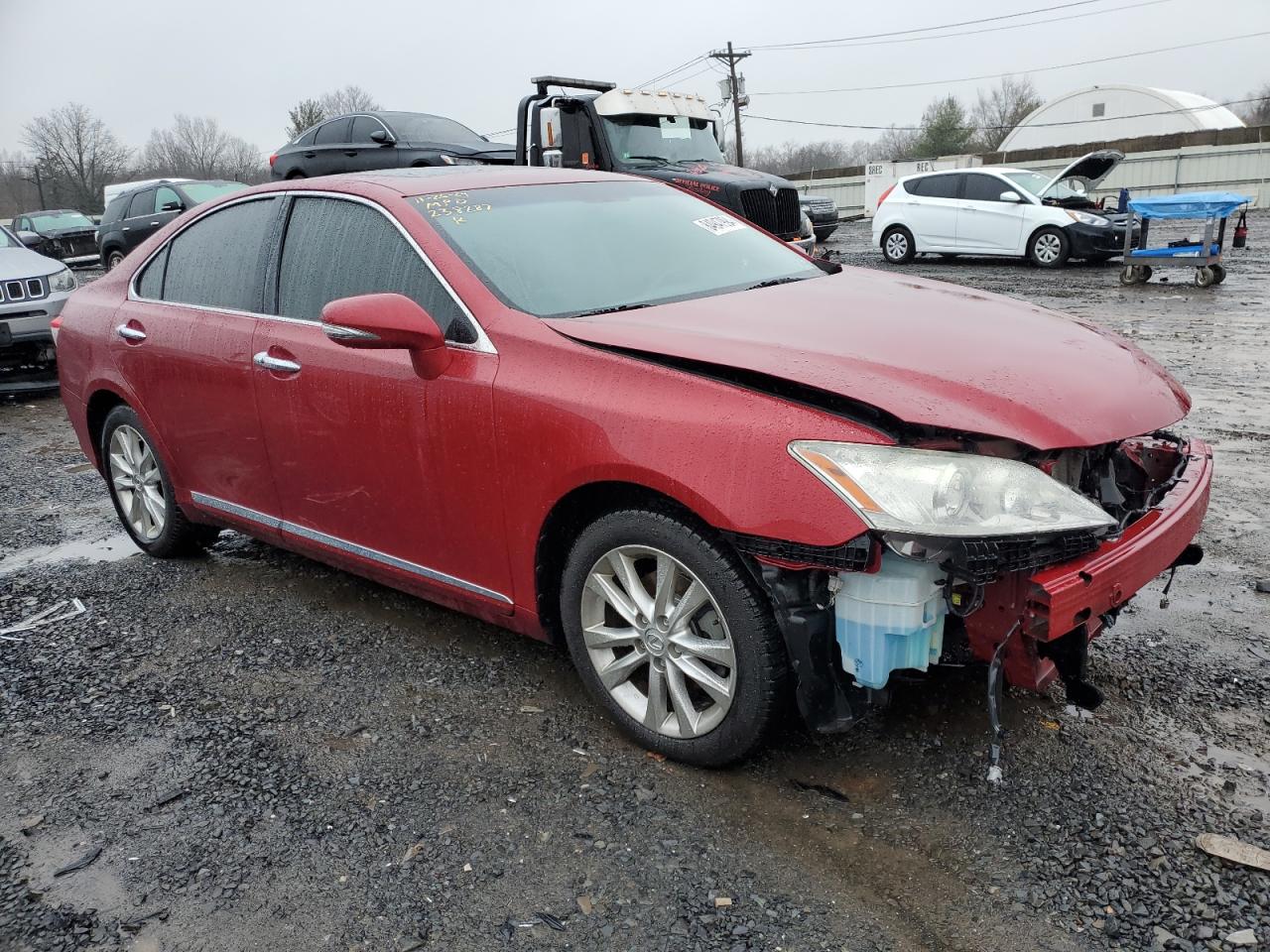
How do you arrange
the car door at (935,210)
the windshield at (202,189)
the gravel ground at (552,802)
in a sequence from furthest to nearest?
the car door at (935,210)
the windshield at (202,189)
the gravel ground at (552,802)

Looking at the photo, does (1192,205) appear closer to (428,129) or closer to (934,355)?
(428,129)

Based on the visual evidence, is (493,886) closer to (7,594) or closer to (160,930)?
(160,930)

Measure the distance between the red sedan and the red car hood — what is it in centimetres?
1

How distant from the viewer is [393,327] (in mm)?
2924

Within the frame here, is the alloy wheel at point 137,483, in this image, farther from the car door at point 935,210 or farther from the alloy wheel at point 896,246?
the alloy wheel at point 896,246

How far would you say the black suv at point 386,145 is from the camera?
13.8 m

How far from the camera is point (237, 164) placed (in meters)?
79.0

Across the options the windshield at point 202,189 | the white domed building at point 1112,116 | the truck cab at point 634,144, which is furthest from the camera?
the white domed building at point 1112,116

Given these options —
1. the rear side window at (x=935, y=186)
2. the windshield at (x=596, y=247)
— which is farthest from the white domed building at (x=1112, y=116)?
the windshield at (x=596, y=247)

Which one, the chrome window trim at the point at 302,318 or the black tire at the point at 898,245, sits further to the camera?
the black tire at the point at 898,245

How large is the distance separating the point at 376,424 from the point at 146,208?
56.4ft

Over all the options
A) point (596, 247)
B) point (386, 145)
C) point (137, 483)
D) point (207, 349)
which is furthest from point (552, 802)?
point (386, 145)

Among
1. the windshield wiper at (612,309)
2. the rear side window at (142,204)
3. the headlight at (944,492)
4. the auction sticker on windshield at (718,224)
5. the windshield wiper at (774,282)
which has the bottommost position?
the headlight at (944,492)

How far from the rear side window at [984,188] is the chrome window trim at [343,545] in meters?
15.7
